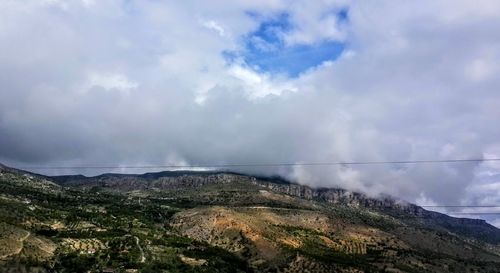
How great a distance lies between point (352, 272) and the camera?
19975cm

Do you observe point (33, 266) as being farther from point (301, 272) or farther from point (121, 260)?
point (301, 272)

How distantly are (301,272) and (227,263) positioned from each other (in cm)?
2746

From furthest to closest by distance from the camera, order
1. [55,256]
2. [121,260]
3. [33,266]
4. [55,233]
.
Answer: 1. [55,233]
2. [121,260]
3. [55,256]
4. [33,266]

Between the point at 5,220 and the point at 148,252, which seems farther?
the point at 148,252

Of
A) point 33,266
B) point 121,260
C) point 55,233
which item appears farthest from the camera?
point 55,233

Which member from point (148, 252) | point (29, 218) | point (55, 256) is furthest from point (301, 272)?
point (29, 218)

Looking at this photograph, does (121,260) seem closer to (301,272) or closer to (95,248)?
(95,248)

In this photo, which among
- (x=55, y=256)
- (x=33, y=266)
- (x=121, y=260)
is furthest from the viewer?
(x=121, y=260)

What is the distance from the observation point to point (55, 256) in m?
165

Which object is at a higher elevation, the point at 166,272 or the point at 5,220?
the point at 5,220

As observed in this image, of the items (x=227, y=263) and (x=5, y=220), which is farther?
(x=227, y=263)

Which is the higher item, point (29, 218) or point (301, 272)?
point (29, 218)

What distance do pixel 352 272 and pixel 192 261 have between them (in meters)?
59.4

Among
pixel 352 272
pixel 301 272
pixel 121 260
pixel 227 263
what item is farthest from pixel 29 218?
pixel 352 272
